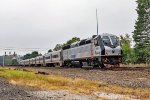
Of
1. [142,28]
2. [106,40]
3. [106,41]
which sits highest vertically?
[142,28]

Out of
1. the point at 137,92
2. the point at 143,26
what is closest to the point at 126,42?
the point at 143,26

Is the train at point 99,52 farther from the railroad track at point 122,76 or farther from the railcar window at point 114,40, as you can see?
the railroad track at point 122,76

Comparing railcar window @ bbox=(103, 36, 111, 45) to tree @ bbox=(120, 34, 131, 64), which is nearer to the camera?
railcar window @ bbox=(103, 36, 111, 45)

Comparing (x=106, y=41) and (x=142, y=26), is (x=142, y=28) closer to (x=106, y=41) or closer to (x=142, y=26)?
(x=142, y=26)

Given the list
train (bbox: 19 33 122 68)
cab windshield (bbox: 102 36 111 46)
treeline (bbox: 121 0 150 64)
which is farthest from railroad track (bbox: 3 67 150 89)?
treeline (bbox: 121 0 150 64)

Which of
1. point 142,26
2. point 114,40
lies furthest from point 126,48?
point 114,40

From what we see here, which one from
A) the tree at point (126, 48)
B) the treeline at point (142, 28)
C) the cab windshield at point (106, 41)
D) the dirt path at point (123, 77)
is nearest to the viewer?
the dirt path at point (123, 77)

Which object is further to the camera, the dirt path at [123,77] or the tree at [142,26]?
the tree at [142,26]

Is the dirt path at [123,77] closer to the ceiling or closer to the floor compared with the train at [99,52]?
closer to the floor

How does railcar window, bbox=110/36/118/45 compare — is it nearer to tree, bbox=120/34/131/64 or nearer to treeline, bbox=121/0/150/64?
treeline, bbox=121/0/150/64

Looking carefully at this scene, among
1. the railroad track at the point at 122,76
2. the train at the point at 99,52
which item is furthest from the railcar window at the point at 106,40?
the railroad track at the point at 122,76


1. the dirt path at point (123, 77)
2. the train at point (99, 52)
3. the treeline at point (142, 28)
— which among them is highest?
the treeline at point (142, 28)

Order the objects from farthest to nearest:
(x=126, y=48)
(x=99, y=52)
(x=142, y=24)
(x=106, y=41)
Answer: (x=126, y=48)
(x=142, y=24)
(x=106, y=41)
(x=99, y=52)

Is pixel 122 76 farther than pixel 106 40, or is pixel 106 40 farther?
pixel 106 40
